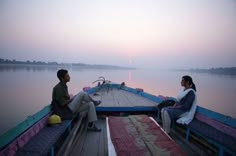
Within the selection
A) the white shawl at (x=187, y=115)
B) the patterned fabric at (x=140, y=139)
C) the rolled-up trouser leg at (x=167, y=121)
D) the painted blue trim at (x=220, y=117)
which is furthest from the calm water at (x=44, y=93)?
the painted blue trim at (x=220, y=117)

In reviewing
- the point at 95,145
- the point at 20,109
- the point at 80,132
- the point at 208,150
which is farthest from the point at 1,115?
the point at 208,150

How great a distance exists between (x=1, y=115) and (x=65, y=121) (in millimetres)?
8026

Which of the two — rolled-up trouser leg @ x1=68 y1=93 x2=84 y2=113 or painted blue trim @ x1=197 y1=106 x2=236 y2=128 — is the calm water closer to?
rolled-up trouser leg @ x1=68 y1=93 x2=84 y2=113

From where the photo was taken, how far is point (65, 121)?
10.9 feet

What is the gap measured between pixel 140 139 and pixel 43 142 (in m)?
1.35

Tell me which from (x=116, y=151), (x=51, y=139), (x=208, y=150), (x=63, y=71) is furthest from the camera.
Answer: (x=63, y=71)

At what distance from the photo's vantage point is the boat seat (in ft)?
6.67

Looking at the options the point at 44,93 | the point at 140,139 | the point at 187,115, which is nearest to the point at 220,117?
the point at 187,115

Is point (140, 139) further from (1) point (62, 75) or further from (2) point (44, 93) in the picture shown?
(2) point (44, 93)

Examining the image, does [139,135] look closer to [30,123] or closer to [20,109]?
[30,123]

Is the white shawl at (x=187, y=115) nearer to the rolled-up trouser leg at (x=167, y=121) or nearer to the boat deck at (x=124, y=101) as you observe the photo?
the rolled-up trouser leg at (x=167, y=121)

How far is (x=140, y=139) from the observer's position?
2346mm

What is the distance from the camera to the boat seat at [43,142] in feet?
6.67

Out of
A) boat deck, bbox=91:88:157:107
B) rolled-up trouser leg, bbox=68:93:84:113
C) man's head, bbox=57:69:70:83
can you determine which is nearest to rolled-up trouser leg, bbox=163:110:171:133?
boat deck, bbox=91:88:157:107
